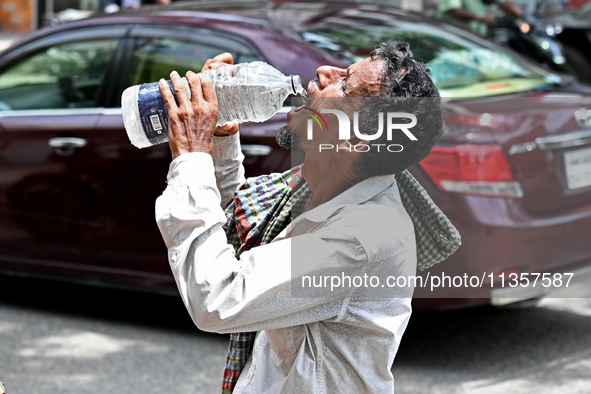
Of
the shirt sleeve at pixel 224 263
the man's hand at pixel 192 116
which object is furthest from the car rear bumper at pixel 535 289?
the man's hand at pixel 192 116

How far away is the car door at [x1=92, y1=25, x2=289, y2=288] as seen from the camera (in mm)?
3857

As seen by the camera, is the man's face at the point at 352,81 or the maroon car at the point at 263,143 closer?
the man's face at the point at 352,81

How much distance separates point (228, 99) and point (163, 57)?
2228 mm

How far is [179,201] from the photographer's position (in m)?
1.51

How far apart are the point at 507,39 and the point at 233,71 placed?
7015mm

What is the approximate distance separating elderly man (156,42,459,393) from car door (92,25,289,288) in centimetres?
189

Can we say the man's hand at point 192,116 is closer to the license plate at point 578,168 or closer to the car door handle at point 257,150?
the car door handle at point 257,150

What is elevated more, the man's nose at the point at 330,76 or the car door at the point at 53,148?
the man's nose at the point at 330,76

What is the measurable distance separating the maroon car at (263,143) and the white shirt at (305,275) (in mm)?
1718

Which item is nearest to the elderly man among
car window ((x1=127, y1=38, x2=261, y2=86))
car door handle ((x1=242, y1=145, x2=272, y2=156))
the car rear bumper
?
the car rear bumper

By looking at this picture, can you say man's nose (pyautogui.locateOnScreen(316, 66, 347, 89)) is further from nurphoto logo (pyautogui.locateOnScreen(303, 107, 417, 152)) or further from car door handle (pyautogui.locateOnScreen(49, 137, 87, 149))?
car door handle (pyautogui.locateOnScreen(49, 137, 87, 149))

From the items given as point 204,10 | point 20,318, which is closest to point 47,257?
point 20,318

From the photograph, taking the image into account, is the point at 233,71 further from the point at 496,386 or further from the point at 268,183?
the point at 496,386

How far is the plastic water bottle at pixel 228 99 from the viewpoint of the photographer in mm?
1799
